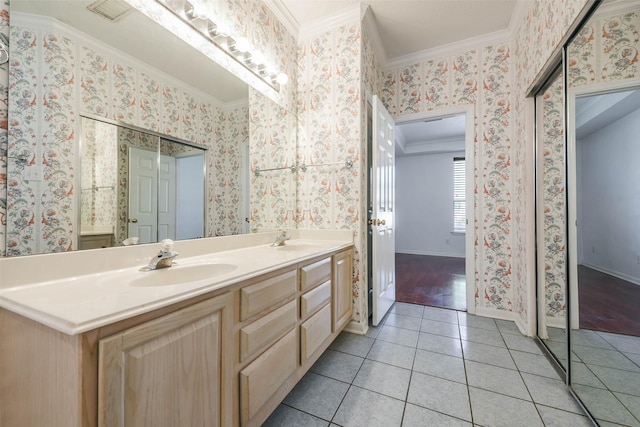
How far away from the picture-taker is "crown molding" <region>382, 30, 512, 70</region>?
2477 millimetres

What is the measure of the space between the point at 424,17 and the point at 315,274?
2.40 metres

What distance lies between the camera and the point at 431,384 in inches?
59.8

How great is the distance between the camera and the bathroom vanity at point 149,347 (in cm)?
58

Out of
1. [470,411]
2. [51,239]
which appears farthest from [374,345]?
[51,239]

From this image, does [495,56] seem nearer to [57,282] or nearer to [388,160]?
[388,160]

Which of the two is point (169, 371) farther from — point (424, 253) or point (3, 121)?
point (424, 253)

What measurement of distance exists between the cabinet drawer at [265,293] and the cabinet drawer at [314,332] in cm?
28

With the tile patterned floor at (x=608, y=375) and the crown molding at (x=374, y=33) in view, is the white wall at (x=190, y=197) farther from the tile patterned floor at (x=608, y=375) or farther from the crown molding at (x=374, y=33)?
the tile patterned floor at (x=608, y=375)

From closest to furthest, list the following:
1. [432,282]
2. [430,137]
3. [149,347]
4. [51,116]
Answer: [149,347] → [51,116] → [432,282] → [430,137]

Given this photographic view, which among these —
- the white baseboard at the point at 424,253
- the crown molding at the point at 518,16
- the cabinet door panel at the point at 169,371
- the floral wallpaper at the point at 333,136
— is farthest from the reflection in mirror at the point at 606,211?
the white baseboard at the point at 424,253

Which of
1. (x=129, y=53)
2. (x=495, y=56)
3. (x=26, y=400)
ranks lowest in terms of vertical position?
(x=26, y=400)

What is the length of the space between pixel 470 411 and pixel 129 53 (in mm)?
2370

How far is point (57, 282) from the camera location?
34.3 inches

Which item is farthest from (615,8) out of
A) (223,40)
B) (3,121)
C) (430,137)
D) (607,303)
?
(430,137)
